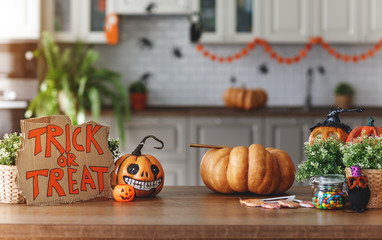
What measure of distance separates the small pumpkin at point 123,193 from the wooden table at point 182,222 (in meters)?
0.08

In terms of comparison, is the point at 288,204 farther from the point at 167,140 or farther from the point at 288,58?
the point at 288,58

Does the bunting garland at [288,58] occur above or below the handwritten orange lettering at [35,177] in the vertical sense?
above

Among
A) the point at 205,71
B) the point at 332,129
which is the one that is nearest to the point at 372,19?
the point at 205,71

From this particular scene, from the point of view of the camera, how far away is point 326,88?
17.0 feet

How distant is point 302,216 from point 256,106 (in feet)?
11.1

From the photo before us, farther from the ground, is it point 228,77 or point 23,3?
point 23,3

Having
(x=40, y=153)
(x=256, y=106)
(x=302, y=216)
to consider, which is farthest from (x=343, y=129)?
(x=256, y=106)

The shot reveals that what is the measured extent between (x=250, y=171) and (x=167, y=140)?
2929 millimetres

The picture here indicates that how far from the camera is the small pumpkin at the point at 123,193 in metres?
1.43

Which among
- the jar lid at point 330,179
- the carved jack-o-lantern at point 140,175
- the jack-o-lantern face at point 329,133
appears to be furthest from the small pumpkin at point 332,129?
the carved jack-o-lantern at point 140,175

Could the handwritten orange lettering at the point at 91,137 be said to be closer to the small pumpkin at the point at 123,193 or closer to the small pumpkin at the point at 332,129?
the small pumpkin at the point at 123,193

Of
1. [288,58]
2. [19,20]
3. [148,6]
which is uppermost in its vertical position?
[148,6]

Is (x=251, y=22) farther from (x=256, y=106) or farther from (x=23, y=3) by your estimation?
(x=23, y=3)

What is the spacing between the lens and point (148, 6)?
15.6ft
